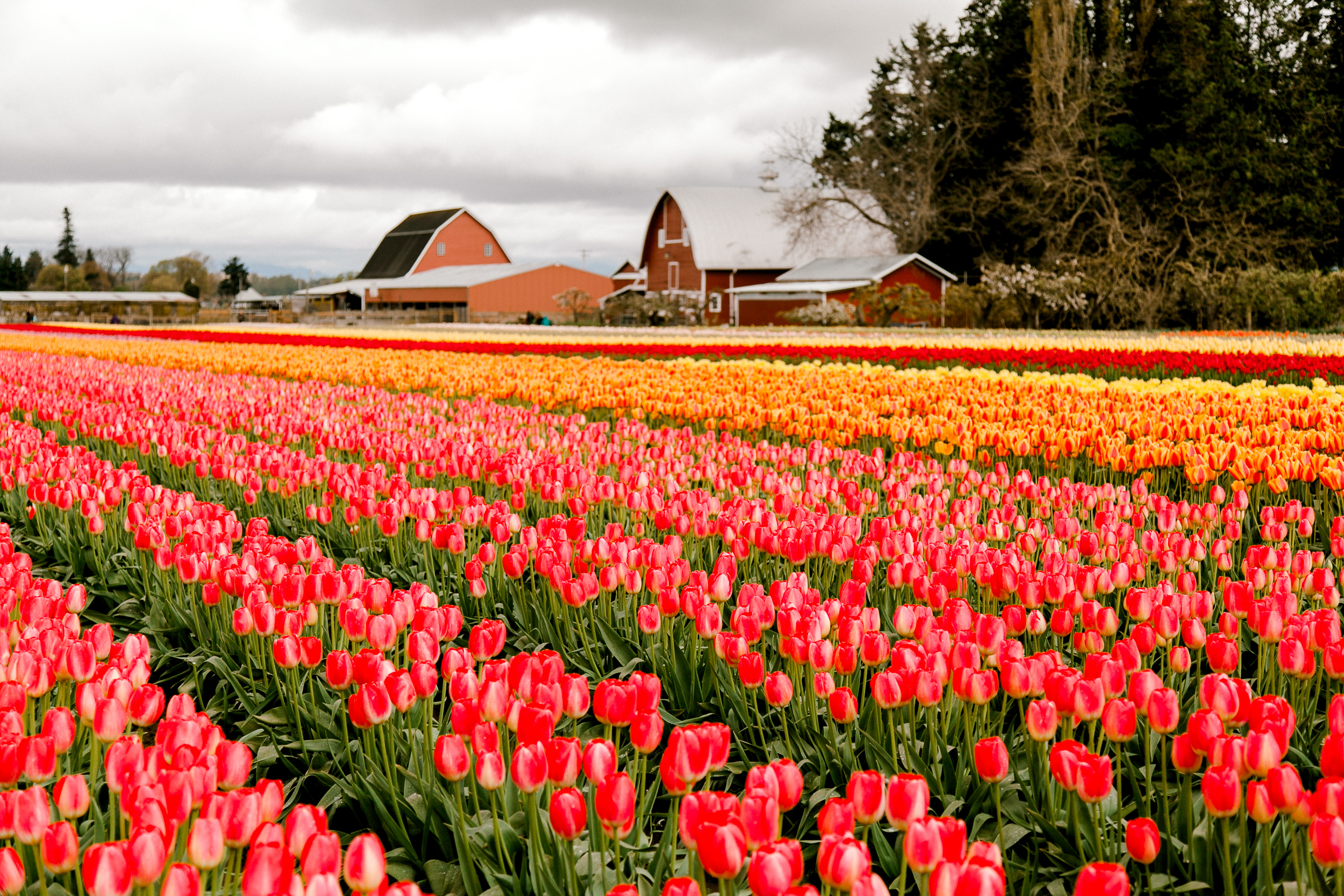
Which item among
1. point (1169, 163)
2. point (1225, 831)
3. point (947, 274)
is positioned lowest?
point (1225, 831)

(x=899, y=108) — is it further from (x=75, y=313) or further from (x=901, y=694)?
(x=75, y=313)

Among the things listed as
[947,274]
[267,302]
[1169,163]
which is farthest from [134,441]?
[267,302]

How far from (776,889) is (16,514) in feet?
17.8

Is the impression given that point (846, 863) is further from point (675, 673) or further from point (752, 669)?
point (675, 673)

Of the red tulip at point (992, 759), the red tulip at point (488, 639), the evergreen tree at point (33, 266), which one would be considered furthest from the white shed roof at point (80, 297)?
the red tulip at point (992, 759)

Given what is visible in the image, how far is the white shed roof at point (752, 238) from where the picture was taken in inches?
1913

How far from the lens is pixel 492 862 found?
211cm

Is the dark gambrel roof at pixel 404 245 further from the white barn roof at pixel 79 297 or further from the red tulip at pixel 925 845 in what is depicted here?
the red tulip at pixel 925 845

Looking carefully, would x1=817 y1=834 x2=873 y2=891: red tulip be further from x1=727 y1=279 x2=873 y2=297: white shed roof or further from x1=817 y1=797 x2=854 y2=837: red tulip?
x1=727 y1=279 x2=873 y2=297: white shed roof

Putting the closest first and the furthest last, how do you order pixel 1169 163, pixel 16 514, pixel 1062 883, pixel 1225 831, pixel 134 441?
pixel 1225 831 < pixel 1062 883 < pixel 16 514 < pixel 134 441 < pixel 1169 163

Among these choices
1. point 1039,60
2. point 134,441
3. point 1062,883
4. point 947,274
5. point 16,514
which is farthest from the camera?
point 947,274

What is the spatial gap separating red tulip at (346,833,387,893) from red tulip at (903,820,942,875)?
711 mm

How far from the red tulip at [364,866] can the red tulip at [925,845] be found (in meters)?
0.71

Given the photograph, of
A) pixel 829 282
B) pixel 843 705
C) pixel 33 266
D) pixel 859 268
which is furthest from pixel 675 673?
pixel 33 266
